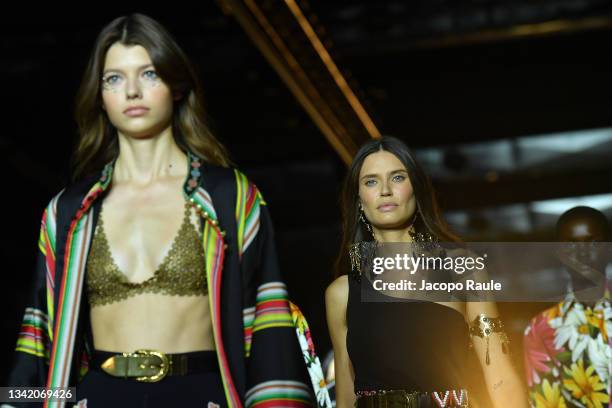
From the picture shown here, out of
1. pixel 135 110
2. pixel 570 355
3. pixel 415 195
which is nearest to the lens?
pixel 135 110

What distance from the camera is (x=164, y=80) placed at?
2781mm

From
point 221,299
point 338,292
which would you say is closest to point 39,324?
point 221,299

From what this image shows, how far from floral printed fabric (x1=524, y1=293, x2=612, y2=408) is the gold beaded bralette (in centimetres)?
151

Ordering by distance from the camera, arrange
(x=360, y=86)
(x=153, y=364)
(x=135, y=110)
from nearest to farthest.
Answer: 1. (x=153, y=364)
2. (x=135, y=110)
3. (x=360, y=86)

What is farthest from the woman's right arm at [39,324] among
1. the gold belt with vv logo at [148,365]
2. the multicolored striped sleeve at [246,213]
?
the multicolored striped sleeve at [246,213]

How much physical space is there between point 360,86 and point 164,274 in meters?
3.61

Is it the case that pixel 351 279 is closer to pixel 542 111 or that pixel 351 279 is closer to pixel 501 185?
pixel 542 111

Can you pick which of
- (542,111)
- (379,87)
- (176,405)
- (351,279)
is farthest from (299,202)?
(176,405)

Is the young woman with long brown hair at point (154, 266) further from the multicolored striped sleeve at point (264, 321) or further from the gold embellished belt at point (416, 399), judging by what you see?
the gold embellished belt at point (416, 399)

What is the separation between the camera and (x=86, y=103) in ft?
9.41

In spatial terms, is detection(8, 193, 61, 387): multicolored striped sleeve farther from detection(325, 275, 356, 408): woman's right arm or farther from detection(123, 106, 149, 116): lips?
detection(325, 275, 356, 408): woman's right arm

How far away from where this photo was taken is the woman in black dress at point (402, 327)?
9.62ft

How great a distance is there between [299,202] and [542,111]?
1.95 meters

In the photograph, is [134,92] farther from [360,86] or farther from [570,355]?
[360,86]
